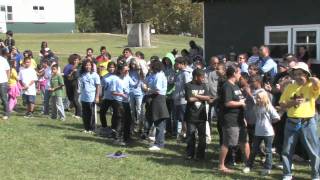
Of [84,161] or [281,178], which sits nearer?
[281,178]

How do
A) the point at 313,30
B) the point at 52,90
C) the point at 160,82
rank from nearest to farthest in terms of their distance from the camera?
the point at 160,82
the point at 52,90
the point at 313,30

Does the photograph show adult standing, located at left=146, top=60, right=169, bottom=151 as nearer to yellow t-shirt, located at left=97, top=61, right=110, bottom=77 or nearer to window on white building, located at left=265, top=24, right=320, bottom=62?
yellow t-shirt, located at left=97, top=61, right=110, bottom=77

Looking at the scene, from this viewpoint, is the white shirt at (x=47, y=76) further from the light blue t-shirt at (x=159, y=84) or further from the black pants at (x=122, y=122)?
the light blue t-shirt at (x=159, y=84)

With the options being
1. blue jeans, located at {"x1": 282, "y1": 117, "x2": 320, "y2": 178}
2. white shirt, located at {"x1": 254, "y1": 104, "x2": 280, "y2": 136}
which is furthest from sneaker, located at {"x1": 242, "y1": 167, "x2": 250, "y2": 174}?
blue jeans, located at {"x1": 282, "y1": 117, "x2": 320, "y2": 178}

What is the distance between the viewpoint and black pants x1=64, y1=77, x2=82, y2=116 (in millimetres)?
13900

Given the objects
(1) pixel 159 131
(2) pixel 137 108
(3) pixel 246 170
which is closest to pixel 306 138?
(3) pixel 246 170

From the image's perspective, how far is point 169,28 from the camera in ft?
206

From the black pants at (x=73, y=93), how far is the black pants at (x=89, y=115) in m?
2.03

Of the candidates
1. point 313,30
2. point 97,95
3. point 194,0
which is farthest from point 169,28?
point 97,95

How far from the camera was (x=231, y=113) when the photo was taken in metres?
8.46

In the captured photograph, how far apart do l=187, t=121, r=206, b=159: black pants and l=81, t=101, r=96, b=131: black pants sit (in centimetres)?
304

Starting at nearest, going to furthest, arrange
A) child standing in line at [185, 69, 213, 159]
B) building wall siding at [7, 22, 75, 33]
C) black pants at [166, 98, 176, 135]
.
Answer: child standing in line at [185, 69, 213, 159] < black pants at [166, 98, 176, 135] < building wall siding at [7, 22, 75, 33]

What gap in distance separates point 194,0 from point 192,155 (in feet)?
36.8

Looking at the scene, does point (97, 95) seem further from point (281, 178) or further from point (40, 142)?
point (281, 178)
